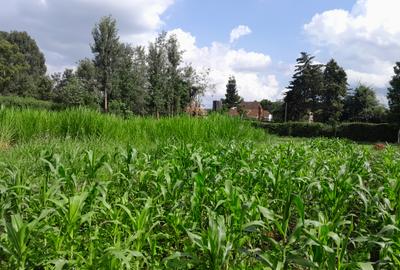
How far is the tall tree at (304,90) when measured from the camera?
164ft

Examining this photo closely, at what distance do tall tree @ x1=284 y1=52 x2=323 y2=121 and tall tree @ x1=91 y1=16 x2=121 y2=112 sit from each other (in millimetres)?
26887

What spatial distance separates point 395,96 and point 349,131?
22.8 feet

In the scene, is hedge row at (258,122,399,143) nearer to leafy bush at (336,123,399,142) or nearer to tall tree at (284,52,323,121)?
leafy bush at (336,123,399,142)

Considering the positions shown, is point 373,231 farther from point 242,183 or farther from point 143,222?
point 143,222

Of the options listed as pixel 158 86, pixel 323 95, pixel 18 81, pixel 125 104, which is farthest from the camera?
pixel 18 81

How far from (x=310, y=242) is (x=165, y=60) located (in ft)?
106

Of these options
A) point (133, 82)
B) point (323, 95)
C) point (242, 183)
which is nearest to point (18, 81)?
point (133, 82)

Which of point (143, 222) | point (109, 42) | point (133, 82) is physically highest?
point (109, 42)

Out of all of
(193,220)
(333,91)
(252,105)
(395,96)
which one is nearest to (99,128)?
(193,220)

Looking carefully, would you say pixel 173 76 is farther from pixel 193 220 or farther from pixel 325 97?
pixel 193 220

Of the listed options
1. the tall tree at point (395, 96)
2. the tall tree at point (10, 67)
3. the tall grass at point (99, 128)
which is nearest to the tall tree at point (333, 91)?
the tall tree at point (395, 96)

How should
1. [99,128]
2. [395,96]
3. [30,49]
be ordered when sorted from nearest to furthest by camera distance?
[99,128] → [395,96] → [30,49]

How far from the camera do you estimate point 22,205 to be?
2.99 m

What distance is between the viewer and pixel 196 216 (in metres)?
2.74
